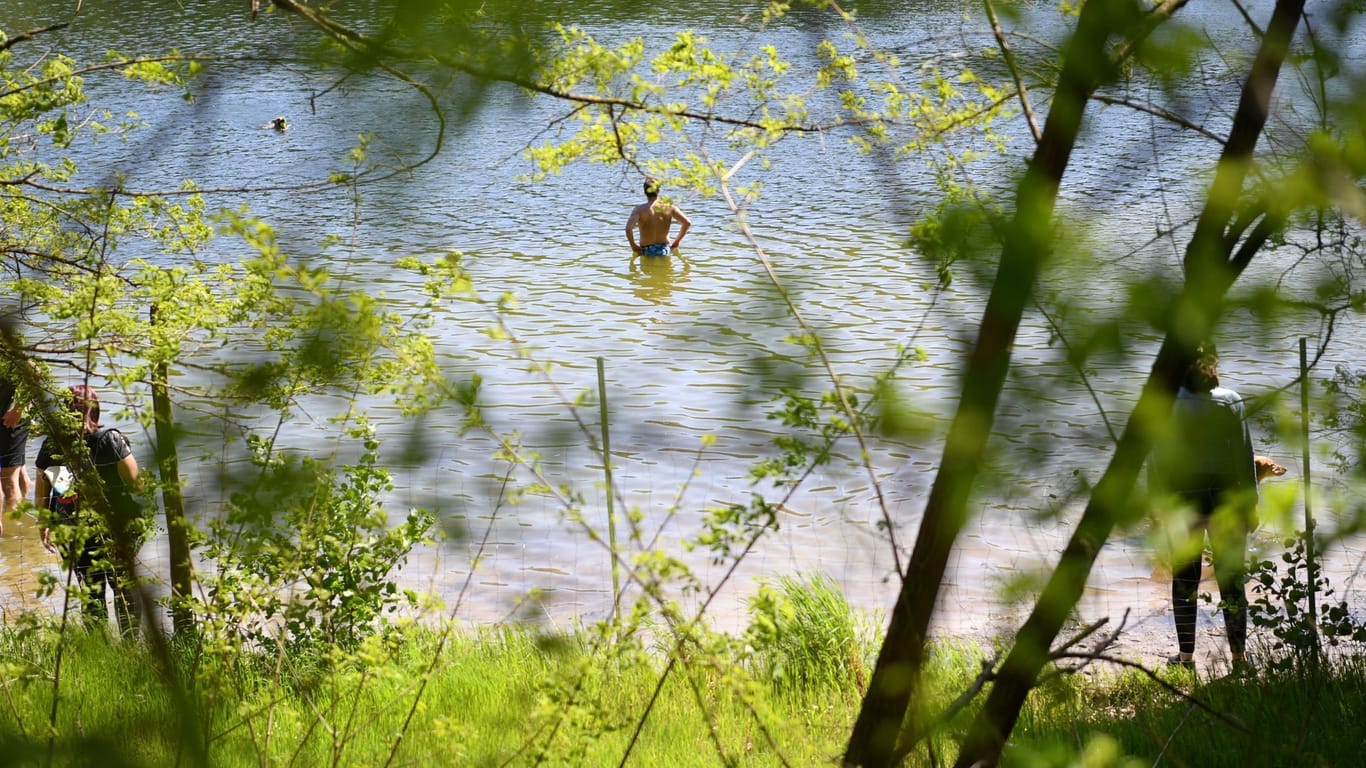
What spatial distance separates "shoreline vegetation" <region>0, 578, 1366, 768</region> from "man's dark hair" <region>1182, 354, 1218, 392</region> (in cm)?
98

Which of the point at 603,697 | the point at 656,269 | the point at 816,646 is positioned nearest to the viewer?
the point at 603,697

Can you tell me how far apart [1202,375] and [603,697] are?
3.58m

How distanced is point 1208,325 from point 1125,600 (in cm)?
667

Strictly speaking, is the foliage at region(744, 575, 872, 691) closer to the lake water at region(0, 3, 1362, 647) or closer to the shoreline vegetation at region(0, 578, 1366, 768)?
the shoreline vegetation at region(0, 578, 1366, 768)

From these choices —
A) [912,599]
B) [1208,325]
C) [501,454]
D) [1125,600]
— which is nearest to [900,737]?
[912,599]

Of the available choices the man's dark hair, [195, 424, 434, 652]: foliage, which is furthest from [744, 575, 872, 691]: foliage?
the man's dark hair

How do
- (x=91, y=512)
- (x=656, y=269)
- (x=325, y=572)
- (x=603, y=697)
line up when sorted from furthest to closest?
(x=656, y=269)
(x=325, y=572)
(x=603, y=697)
(x=91, y=512)

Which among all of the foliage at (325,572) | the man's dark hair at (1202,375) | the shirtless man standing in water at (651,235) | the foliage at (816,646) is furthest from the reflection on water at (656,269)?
the man's dark hair at (1202,375)

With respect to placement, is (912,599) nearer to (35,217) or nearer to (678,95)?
(678,95)

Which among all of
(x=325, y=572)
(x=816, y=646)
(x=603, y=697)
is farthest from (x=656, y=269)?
(x=603, y=697)

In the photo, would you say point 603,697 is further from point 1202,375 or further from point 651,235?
point 651,235

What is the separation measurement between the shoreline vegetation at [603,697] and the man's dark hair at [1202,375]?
Result: 98cm

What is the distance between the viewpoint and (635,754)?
418cm

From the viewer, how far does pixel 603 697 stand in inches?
183
